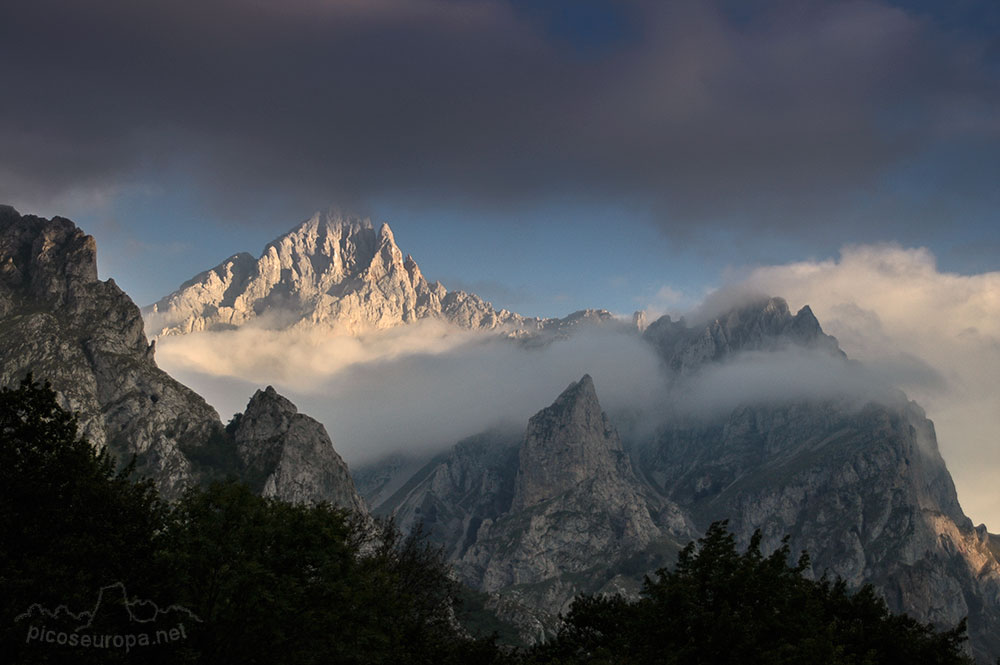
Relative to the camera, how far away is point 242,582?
180ft

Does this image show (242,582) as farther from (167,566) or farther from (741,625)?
(741,625)

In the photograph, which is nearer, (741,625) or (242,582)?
(242,582)

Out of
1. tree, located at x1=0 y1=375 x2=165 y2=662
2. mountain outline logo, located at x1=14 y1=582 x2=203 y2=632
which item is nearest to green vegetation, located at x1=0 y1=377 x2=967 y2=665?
tree, located at x1=0 y1=375 x2=165 y2=662

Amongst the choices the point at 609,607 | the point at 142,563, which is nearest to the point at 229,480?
the point at 142,563

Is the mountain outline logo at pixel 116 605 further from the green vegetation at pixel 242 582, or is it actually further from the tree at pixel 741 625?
the tree at pixel 741 625

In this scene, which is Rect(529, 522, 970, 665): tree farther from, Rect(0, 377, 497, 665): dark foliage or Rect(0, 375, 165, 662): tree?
Rect(0, 375, 165, 662): tree

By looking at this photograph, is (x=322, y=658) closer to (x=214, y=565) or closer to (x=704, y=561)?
(x=214, y=565)

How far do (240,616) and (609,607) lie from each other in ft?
184

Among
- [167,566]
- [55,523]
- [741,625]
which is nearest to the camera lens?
[55,523]

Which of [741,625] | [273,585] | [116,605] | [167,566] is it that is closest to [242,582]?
[273,585]

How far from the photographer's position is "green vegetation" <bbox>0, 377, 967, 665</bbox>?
156ft

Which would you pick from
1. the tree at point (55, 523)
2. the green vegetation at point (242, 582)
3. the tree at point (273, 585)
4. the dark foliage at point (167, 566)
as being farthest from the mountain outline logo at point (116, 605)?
the tree at point (273, 585)

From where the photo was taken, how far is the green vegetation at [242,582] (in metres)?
47.5

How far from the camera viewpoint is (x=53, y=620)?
44.6m
